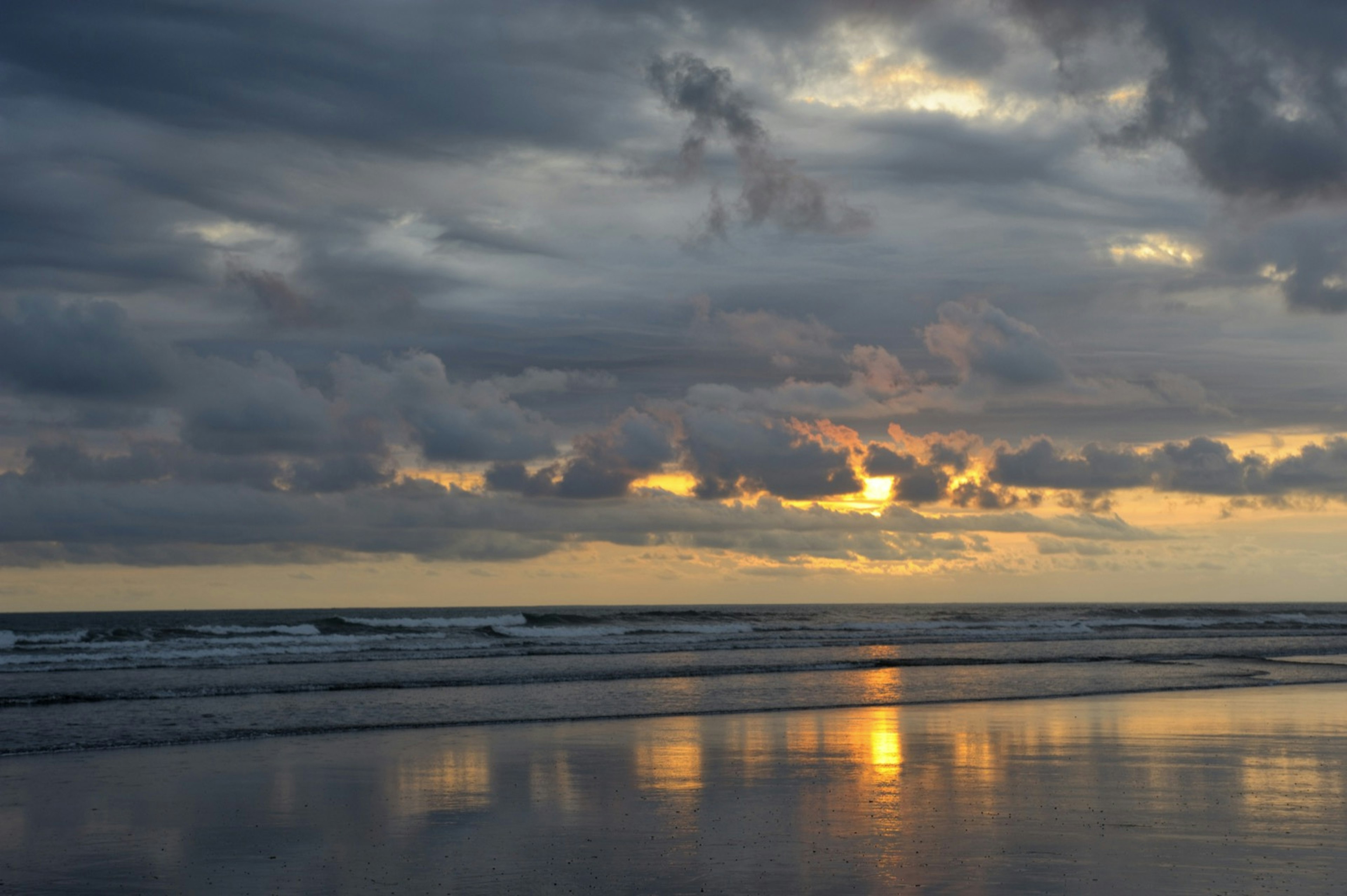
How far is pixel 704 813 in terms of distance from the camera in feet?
46.6

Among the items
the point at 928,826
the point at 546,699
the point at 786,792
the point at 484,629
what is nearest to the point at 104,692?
the point at 546,699

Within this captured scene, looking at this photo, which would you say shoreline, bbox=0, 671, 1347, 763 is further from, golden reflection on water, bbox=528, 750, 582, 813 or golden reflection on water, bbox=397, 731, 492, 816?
golden reflection on water, bbox=528, 750, 582, 813

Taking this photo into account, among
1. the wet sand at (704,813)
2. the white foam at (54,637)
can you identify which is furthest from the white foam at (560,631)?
the wet sand at (704,813)

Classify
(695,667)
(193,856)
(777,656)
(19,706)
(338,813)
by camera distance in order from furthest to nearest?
(777,656) < (695,667) < (19,706) < (338,813) < (193,856)

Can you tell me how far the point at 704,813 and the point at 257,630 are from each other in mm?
56563

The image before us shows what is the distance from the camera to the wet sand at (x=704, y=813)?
11156 mm

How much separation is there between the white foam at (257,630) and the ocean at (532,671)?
0.83 feet

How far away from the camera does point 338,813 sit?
14602mm

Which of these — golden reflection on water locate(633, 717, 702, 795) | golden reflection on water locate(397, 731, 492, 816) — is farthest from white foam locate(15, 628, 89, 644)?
golden reflection on water locate(397, 731, 492, 816)

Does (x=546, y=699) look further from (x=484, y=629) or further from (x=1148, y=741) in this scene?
(x=484, y=629)

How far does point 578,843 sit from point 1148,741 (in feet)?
39.0

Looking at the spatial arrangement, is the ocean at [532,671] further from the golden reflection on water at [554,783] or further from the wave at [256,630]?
the golden reflection on water at [554,783]

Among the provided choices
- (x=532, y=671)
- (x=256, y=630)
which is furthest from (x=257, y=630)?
(x=532, y=671)

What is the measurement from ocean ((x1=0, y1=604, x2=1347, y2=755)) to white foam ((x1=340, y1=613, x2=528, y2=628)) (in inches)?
22.9
